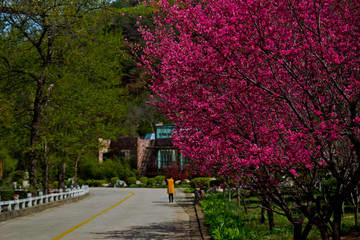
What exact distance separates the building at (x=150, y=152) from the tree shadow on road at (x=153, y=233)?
49.0m

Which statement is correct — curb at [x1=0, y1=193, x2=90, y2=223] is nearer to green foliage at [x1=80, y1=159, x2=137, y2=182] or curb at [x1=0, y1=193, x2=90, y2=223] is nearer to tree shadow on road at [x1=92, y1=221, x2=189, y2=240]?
tree shadow on road at [x1=92, y1=221, x2=189, y2=240]

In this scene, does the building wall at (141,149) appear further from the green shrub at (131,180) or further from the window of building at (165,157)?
the green shrub at (131,180)

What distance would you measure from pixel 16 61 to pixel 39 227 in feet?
43.8

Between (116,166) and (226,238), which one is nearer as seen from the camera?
(226,238)

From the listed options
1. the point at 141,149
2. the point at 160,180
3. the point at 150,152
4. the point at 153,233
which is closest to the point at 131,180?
the point at 160,180

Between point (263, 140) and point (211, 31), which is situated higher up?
point (211, 31)

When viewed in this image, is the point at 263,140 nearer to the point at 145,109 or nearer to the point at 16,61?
the point at 16,61

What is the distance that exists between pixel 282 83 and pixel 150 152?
199 feet

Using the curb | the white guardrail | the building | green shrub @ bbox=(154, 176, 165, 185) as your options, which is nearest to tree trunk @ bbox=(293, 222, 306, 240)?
the curb

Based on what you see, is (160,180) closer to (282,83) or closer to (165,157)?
(165,157)

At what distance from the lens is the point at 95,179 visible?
62406 millimetres

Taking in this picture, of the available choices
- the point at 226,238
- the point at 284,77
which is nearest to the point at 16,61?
the point at 226,238

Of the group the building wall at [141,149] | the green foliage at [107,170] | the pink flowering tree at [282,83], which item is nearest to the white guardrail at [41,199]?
the pink flowering tree at [282,83]

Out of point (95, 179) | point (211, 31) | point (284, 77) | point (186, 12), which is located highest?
point (186, 12)
